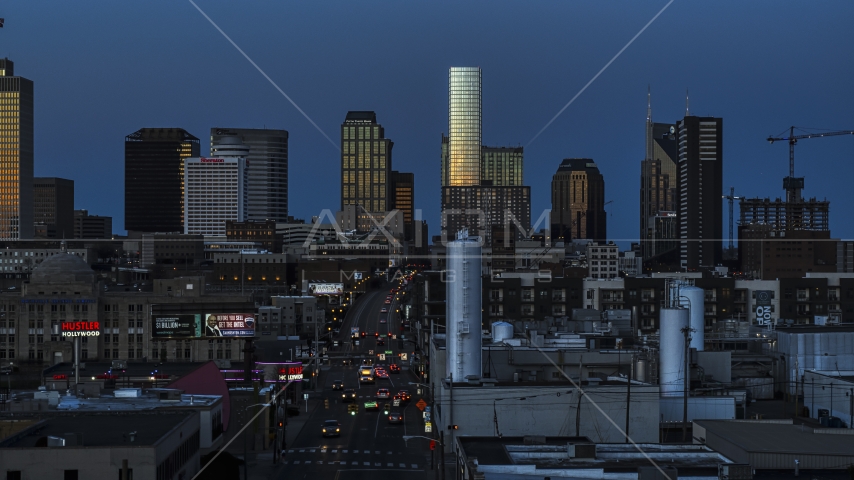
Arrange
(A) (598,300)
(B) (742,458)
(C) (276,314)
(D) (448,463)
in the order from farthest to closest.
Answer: (C) (276,314), (A) (598,300), (D) (448,463), (B) (742,458)

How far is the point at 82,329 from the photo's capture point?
92688 mm

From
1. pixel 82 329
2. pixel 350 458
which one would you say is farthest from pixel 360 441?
pixel 82 329

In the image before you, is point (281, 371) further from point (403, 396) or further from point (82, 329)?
point (82, 329)

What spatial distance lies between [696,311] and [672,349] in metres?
12.8

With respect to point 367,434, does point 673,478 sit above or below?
above

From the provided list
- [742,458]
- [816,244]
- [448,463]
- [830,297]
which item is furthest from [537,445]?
[816,244]

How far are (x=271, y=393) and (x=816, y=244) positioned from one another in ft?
516

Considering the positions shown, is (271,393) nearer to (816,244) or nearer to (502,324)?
(502,324)

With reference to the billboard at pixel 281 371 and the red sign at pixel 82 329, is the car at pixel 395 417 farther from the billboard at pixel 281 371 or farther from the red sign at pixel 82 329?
the red sign at pixel 82 329

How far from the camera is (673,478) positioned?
31281 mm

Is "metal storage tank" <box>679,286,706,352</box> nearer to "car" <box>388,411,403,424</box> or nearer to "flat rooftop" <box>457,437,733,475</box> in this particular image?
"car" <box>388,411,403,424</box>

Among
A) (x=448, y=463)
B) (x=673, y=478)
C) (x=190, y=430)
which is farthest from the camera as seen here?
(x=448, y=463)

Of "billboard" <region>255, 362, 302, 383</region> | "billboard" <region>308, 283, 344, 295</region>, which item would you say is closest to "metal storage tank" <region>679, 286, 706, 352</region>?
"billboard" <region>255, 362, 302, 383</region>

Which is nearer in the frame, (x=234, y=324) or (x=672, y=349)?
(x=672, y=349)
